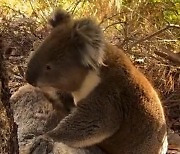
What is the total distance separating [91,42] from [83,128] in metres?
0.46

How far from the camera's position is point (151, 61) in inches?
156

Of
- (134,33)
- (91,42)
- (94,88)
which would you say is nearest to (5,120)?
(91,42)

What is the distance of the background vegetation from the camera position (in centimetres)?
391

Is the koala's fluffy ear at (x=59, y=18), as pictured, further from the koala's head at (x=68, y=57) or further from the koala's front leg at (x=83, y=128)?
the koala's front leg at (x=83, y=128)

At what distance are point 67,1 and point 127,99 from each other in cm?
215

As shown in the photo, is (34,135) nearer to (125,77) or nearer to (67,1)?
(125,77)

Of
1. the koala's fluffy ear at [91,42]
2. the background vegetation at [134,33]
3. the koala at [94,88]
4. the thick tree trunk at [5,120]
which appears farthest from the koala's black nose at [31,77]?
the background vegetation at [134,33]

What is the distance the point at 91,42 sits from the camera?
2287 millimetres

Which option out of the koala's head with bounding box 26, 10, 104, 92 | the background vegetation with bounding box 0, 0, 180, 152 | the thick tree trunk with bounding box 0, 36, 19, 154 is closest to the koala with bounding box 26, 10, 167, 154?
the koala's head with bounding box 26, 10, 104, 92

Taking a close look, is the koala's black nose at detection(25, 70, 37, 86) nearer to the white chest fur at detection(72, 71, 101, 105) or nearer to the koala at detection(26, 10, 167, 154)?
the koala at detection(26, 10, 167, 154)

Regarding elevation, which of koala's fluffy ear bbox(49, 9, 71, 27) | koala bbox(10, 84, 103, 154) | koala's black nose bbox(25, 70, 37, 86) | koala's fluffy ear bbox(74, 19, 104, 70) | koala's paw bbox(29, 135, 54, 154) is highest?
koala's fluffy ear bbox(49, 9, 71, 27)

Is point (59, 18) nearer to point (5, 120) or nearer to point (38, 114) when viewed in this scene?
point (38, 114)

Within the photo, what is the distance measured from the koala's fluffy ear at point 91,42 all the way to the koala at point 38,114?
0.39 meters

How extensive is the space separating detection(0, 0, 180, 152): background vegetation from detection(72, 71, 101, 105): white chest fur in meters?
1.32
